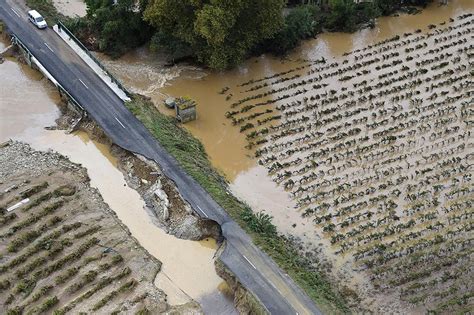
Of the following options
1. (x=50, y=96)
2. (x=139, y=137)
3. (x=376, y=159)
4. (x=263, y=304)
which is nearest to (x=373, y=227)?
(x=376, y=159)

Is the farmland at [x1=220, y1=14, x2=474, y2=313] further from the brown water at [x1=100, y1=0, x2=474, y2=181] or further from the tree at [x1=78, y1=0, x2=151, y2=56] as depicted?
the tree at [x1=78, y1=0, x2=151, y2=56]

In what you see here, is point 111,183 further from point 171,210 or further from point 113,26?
point 113,26

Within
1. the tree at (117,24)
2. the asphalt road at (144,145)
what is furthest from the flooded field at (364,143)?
the asphalt road at (144,145)

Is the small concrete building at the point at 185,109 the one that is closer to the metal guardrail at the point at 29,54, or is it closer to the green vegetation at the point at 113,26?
the metal guardrail at the point at 29,54

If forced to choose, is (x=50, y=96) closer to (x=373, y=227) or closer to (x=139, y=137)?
(x=139, y=137)

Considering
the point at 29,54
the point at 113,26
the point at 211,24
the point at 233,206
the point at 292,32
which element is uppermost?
the point at 211,24

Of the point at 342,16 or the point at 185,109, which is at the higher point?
the point at 342,16

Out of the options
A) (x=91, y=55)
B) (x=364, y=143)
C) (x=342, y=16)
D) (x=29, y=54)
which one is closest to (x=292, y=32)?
(x=342, y=16)
